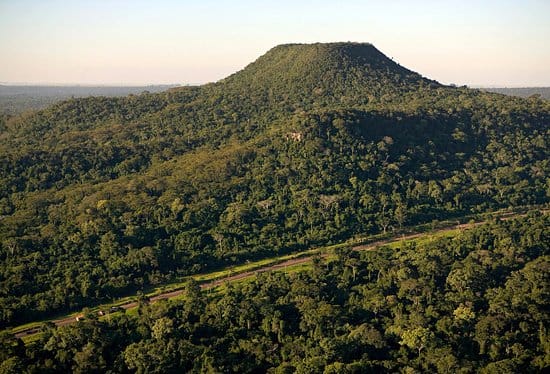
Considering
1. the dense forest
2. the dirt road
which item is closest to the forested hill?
the dirt road

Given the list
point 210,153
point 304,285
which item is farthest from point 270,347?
point 210,153

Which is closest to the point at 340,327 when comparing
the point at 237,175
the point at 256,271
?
the point at 256,271

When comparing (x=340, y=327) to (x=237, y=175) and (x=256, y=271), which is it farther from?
(x=237, y=175)

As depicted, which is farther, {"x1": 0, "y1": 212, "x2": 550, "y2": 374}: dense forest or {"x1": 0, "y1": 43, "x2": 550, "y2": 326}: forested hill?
{"x1": 0, "y1": 43, "x2": 550, "y2": 326}: forested hill

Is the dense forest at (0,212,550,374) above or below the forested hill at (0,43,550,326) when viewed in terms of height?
below

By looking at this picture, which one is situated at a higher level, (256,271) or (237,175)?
(237,175)

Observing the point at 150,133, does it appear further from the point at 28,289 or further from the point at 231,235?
the point at 28,289

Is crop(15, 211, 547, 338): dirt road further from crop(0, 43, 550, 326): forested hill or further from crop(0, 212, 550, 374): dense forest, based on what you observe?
crop(0, 212, 550, 374): dense forest
